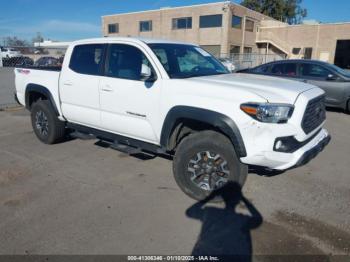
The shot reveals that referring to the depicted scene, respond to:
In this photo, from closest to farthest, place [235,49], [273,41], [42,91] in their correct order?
[42,91]
[235,49]
[273,41]

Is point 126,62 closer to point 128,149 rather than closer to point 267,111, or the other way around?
point 128,149

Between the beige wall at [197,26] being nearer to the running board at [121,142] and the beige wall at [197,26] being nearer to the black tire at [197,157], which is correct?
the running board at [121,142]

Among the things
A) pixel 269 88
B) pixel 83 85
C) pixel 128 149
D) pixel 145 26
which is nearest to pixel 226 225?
pixel 269 88

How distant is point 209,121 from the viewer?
138 inches

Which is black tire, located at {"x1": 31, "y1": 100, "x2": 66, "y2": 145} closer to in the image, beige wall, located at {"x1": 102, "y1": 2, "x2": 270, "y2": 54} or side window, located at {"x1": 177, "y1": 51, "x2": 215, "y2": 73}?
side window, located at {"x1": 177, "y1": 51, "x2": 215, "y2": 73}

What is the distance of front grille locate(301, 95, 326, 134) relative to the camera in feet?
11.6

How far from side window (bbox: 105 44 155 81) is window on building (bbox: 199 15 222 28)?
33691mm

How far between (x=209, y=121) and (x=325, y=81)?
6.94 metres

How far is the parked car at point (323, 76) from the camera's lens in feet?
29.1

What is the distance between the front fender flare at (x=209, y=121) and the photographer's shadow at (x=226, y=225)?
1.87ft

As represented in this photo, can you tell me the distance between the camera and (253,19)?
4009 cm

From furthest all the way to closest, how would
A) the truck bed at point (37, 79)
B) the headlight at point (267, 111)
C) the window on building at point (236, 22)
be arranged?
the window on building at point (236, 22), the truck bed at point (37, 79), the headlight at point (267, 111)

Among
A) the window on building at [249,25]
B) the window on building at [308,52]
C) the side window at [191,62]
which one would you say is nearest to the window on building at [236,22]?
the window on building at [249,25]

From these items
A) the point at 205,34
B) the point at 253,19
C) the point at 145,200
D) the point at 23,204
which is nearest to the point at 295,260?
the point at 145,200
